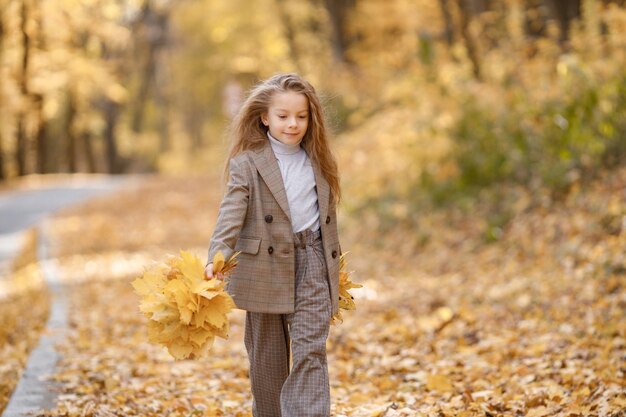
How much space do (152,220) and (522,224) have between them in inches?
388

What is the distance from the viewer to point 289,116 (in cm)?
379

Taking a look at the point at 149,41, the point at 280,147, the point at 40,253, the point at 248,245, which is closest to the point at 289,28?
the point at 149,41

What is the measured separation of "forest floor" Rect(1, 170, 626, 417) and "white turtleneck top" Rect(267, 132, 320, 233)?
71cm

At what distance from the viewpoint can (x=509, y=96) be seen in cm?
1081

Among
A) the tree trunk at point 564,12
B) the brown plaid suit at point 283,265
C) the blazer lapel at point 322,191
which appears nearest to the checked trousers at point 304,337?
the brown plaid suit at point 283,265

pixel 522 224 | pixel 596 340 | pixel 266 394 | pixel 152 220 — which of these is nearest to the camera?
pixel 266 394

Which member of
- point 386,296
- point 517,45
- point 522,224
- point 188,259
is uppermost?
point 517,45

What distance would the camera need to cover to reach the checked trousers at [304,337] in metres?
3.68

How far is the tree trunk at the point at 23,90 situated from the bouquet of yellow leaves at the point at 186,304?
40.7 feet

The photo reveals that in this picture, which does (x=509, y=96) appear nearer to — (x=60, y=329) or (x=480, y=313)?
(x=480, y=313)

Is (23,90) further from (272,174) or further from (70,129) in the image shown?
(272,174)

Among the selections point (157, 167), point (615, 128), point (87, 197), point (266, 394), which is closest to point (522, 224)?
point (615, 128)

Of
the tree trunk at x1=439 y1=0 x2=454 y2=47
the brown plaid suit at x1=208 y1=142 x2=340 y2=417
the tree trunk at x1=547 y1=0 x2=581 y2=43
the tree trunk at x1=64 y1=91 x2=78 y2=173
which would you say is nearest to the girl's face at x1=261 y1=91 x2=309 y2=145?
the brown plaid suit at x1=208 y1=142 x2=340 y2=417

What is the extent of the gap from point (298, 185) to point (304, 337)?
695mm
